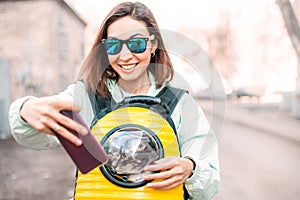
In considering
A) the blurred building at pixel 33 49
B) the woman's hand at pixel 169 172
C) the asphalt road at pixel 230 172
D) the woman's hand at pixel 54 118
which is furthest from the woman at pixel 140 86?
the blurred building at pixel 33 49

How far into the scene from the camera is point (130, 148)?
771mm

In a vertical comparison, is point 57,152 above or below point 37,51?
below

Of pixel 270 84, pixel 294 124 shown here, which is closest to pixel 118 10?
pixel 294 124

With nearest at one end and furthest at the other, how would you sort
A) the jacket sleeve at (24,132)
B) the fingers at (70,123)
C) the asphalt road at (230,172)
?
the fingers at (70,123)
the jacket sleeve at (24,132)
the asphalt road at (230,172)

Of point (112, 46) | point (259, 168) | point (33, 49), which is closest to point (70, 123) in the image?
point (112, 46)

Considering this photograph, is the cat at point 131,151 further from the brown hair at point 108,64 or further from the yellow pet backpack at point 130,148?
the brown hair at point 108,64

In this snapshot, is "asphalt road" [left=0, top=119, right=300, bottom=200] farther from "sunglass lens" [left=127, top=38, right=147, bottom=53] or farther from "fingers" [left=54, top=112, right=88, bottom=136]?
"fingers" [left=54, top=112, right=88, bottom=136]

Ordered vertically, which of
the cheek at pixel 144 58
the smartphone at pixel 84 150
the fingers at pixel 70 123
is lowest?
the smartphone at pixel 84 150

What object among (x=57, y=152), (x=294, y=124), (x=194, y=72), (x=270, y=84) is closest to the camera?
(x=194, y=72)

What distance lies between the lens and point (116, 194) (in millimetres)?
804

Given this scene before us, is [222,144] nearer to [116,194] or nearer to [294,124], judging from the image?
[294,124]

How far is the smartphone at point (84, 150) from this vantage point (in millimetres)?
646

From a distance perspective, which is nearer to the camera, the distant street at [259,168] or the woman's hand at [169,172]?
the woman's hand at [169,172]

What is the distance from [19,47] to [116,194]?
331 inches
